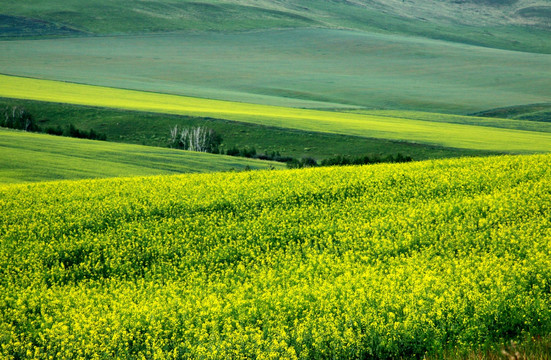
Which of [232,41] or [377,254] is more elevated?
[232,41]

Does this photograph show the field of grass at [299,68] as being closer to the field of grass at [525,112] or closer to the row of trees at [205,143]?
the field of grass at [525,112]

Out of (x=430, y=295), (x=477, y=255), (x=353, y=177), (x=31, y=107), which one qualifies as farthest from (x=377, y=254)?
(x=31, y=107)

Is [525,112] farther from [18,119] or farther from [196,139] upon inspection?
[18,119]

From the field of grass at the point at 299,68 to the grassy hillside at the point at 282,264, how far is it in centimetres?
4700

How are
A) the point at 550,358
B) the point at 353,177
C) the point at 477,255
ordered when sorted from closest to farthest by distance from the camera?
the point at 550,358 → the point at 477,255 → the point at 353,177

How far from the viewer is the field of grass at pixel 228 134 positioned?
36.0 m

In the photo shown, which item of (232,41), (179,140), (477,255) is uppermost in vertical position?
(232,41)

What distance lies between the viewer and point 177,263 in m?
10.3

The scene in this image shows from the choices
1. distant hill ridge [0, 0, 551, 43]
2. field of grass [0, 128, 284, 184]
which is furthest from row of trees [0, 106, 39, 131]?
distant hill ridge [0, 0, 551, 43]

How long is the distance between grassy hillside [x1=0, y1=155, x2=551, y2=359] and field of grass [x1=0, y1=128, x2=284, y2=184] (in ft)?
22.9

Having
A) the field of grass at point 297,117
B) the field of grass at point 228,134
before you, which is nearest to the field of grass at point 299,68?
the field of grass at point 297,117

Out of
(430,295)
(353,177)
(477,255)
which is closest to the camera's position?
(430,295)

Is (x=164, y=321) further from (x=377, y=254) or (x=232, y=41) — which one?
(x=232, y=41)

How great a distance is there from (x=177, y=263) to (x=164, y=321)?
2.49 meters
